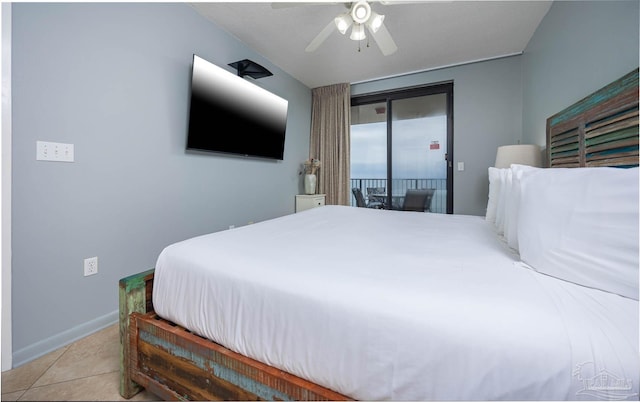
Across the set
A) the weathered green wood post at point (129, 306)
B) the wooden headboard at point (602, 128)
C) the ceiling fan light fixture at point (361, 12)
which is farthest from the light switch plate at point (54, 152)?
the wooden headboard at point (602, 128)

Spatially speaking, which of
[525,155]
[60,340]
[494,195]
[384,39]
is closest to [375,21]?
[384,39]

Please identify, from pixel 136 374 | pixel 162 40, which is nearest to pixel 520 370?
pixel 136 374

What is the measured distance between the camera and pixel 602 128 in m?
1.46

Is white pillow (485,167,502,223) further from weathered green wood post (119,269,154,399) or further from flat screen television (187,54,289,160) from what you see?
flat screen television (187,54,289,160)

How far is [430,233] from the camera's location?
4.74 ft

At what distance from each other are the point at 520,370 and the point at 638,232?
1.46 feet

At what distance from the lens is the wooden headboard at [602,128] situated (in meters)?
1.25

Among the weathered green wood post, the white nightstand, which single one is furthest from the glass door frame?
the weathered green wood post

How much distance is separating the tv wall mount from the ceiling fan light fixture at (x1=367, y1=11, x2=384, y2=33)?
4.14 feet

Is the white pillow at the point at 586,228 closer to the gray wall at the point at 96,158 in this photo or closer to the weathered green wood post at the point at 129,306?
the weathered green wood post at the point at 129,306

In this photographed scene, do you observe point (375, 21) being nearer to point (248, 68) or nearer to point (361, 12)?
point (361, 12)

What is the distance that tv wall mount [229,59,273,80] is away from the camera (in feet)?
9.05

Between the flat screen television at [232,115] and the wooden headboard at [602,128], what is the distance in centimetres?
289

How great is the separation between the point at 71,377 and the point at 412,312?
1.72 m
